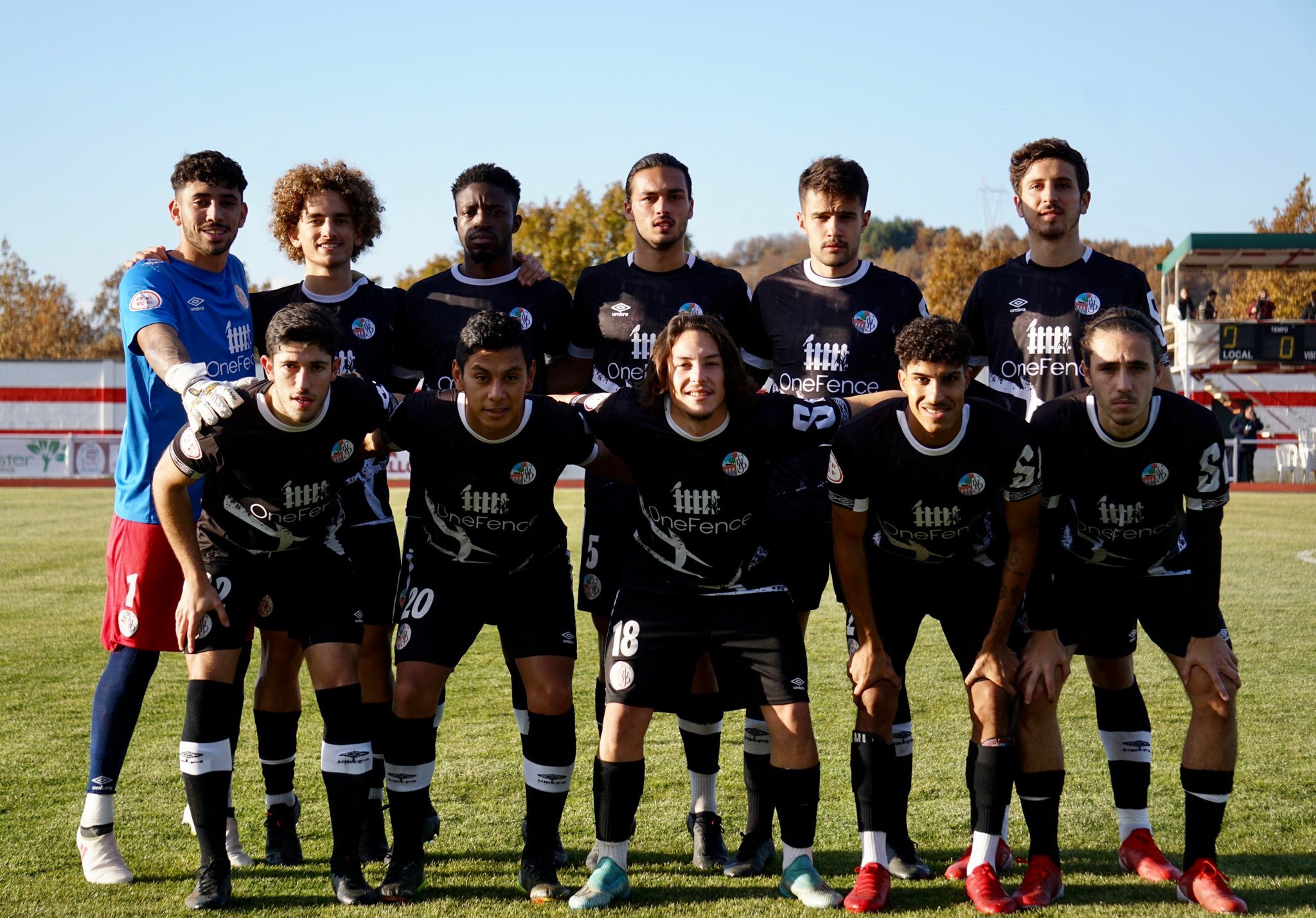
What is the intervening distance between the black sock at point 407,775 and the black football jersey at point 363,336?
96 cm

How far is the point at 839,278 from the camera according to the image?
15.5 feet

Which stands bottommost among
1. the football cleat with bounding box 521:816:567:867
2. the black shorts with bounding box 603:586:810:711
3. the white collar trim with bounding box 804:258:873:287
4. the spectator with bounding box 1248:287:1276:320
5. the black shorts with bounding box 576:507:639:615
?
the football cleat with bounding box 521:816:567:867

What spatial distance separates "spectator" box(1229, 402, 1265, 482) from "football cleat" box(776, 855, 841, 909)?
2531cm

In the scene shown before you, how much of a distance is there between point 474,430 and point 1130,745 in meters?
2.69

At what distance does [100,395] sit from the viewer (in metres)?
35.9

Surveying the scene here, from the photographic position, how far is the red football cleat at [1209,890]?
12.3ft

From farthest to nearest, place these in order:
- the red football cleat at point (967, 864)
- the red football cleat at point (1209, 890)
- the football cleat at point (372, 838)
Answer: the football cleat at point (372, 838)
the red football cleat at point (967, 864)
the red football cleat at point (1209, 890)

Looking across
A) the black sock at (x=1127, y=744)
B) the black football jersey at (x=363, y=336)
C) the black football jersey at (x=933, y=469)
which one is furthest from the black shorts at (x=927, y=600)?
the black football jersey at (x=363, y=336)

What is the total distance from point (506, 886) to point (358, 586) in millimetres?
1176

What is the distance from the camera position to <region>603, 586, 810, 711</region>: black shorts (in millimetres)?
3951

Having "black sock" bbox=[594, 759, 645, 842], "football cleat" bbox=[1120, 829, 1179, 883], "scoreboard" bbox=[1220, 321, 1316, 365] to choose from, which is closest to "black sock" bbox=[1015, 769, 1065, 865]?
"football cleat" bbox=[1120, 829, 1179, 883]

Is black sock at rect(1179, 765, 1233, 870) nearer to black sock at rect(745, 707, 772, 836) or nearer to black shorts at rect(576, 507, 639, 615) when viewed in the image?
black sock at rect(745, 707, 772, 836)

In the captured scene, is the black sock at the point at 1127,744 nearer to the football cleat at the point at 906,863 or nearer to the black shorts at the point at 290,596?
the football cleat at the point at 906,863

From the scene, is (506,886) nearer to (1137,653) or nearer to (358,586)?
(358,586)
